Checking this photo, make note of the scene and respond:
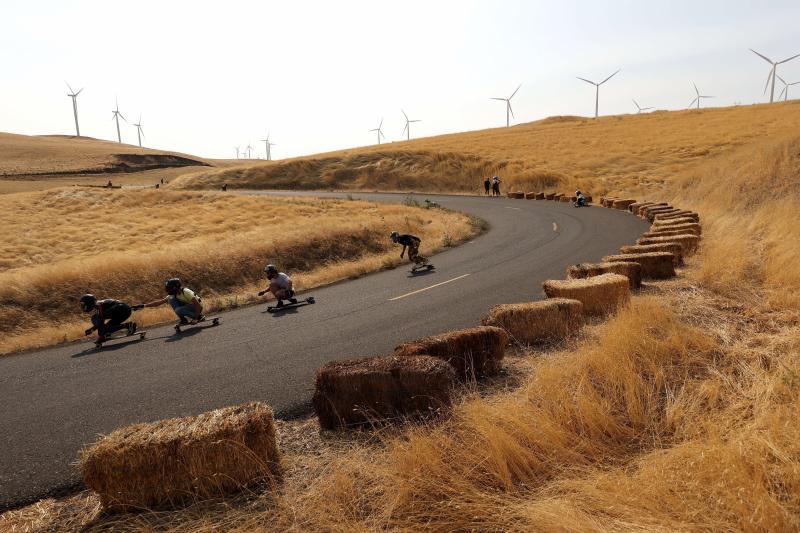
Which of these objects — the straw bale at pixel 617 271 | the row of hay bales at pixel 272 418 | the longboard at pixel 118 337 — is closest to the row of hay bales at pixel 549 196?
the straw bale at pixel 617 271

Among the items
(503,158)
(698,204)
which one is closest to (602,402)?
(698,204)

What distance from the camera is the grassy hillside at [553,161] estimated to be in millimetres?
44438

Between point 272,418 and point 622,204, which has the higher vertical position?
point 622,204

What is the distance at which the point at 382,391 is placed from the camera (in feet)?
16.4

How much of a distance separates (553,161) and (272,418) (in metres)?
51.1

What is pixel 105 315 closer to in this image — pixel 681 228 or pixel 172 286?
pixel 172 286

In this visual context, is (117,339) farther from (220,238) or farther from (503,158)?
(503,158)

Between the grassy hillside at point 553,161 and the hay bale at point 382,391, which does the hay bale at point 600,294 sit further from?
the grassy hillside at point 553,161

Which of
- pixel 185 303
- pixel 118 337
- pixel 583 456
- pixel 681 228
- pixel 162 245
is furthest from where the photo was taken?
pixel 162 245

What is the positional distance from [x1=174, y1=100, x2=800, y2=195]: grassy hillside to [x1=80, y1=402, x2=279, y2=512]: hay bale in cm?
3748

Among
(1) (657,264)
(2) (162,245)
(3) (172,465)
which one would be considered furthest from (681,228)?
(2) (162,245)

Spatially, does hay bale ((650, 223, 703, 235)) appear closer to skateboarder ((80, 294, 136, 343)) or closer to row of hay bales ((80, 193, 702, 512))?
row of hay bales ((80, 193, 702, 512))

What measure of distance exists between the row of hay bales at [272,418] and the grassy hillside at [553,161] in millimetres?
34400

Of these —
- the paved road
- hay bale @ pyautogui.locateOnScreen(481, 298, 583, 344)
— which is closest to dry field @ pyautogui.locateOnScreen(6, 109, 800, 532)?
hay bale @ pyautogui.locateOnScreen(481, 298, 583, 344)
